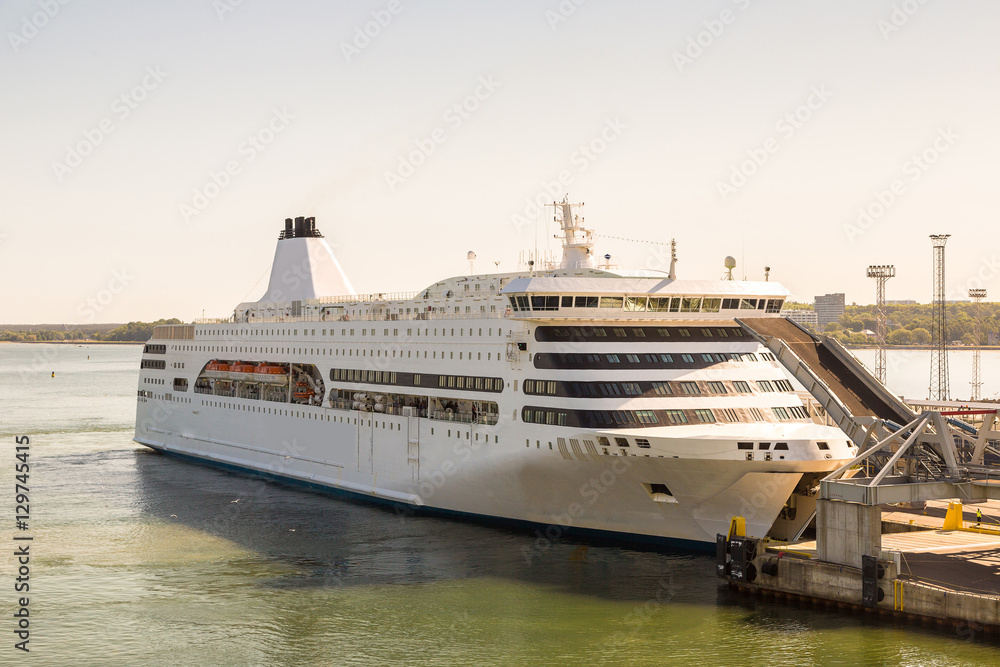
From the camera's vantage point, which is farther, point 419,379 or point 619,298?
point 419,379

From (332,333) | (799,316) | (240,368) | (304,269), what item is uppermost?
(304,269)

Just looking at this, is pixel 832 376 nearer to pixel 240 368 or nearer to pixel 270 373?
pixel 270 373

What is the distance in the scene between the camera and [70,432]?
185 feet

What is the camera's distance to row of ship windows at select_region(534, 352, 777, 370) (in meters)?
26.3

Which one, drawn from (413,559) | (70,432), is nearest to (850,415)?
(413,559)

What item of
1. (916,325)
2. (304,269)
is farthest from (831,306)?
(304,269)

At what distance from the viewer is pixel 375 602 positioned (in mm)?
22438

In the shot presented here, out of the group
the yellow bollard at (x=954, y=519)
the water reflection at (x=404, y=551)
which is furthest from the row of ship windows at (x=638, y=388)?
the yellow bollard at (x=954, y=519)

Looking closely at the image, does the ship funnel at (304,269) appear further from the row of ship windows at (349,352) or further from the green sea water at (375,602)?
the green sea water at (375,602)

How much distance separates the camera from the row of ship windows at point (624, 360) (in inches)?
1035

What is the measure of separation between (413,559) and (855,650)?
11.5 m

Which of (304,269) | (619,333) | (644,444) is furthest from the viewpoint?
(304,269)

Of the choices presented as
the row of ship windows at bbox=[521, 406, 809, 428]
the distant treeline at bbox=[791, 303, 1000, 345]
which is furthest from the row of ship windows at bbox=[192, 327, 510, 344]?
the distant treeline at bbox=[791, 303, 1000, 345]

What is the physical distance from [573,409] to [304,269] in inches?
967
